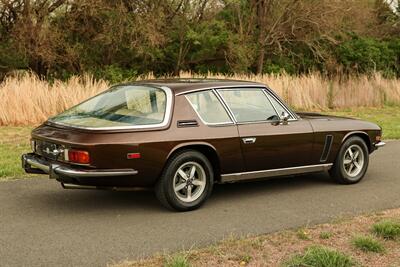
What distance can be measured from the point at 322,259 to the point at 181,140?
214 cm

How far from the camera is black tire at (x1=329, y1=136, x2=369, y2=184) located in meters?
7.59

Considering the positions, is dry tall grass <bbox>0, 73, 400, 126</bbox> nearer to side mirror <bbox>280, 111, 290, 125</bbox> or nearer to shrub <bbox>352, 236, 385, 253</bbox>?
side mirror <bbox>280, 111, 290, 125</bbox>

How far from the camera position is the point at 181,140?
6.03 m

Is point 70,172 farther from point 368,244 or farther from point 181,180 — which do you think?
point 368,244

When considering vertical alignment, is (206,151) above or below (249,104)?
below

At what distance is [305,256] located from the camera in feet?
15.0

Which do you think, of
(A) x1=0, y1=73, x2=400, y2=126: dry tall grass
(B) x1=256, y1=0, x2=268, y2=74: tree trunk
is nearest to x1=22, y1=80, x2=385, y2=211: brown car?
(A) x1=0, y1=73, x2=400, y2=126: dry tall grass

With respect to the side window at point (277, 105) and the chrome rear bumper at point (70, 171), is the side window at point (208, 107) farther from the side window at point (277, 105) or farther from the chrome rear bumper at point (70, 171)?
the chrome rear bumper at point (70, 171)

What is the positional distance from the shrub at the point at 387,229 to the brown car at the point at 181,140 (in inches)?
67.9

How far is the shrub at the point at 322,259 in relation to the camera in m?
4.45

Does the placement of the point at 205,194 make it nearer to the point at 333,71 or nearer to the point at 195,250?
the point at 195,250

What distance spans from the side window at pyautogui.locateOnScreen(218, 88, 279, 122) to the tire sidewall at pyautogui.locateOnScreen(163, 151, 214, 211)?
0.74 m

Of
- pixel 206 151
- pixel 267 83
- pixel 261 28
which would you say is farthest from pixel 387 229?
pixel 261 28

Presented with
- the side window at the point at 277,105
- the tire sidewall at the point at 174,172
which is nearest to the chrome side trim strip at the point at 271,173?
the tire sidewall at the point at 174,172
